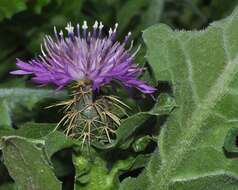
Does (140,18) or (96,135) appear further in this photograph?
(140,18)

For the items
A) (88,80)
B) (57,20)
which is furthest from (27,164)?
(57,20)

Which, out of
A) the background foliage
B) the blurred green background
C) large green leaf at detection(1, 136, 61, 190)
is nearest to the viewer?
large green leaf at detection(1, 136, 61, 190)

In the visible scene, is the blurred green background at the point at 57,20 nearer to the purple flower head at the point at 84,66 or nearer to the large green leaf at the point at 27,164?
the purple flower head at the point at 84,66

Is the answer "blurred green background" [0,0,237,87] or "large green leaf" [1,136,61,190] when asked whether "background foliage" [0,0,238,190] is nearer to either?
"large green leaf" [1,136,61,190]

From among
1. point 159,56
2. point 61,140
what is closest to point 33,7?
point 159,56

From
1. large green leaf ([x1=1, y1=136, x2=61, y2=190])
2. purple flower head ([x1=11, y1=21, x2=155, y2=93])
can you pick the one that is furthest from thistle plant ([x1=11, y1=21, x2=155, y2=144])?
large green leaf ([x1=1, y1=136, x2=61, y2=190])

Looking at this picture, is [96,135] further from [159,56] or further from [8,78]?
[8,78]
